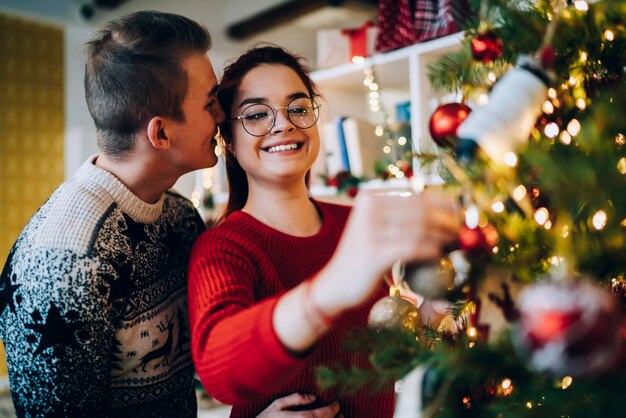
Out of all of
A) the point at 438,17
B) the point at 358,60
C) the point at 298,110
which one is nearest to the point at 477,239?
the point at 298,110

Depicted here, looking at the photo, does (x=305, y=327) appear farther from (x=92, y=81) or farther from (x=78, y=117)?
(x=78, y=117)

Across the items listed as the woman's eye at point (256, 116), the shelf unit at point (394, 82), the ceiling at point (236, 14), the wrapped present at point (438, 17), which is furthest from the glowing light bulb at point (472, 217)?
the ceiling at point (236, 14)

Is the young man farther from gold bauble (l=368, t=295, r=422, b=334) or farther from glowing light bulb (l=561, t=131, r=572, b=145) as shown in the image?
glowing light bulb (l=561, t=131, r=572, b=145)

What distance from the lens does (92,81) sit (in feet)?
3.76

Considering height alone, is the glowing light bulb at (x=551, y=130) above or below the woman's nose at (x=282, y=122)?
above

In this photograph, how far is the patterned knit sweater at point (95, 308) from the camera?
0.97 meters

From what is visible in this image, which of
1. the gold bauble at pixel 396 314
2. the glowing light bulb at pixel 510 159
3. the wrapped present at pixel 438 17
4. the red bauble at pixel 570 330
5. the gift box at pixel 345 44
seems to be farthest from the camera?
the gift box at pixel 345 44

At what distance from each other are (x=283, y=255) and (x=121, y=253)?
31 centimetres

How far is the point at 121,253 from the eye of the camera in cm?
105

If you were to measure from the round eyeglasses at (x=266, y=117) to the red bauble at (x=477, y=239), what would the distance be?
62 cm

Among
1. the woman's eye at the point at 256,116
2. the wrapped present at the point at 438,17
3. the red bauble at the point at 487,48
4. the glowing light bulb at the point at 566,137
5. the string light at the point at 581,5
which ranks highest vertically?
the wrapped present at the point at 438,17

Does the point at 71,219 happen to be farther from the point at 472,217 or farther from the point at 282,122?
the point at 472,217

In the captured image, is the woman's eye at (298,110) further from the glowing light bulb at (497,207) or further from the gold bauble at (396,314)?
the glowing light bulb at (497,207)

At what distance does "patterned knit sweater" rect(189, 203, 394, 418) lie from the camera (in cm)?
65
